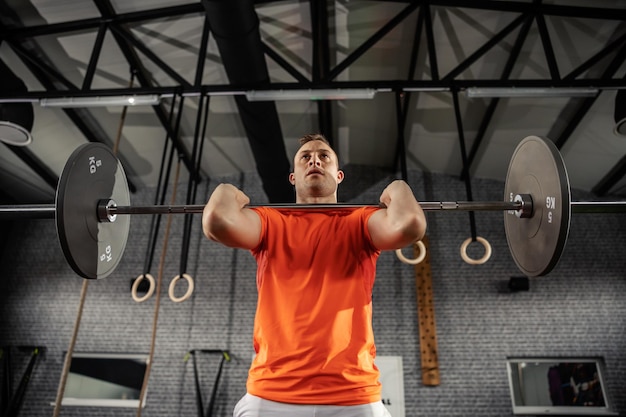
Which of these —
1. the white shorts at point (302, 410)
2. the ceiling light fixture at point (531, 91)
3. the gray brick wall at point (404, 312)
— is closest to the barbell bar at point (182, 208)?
the white shorts at point (302, 410)

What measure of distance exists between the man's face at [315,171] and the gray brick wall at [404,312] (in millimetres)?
4247

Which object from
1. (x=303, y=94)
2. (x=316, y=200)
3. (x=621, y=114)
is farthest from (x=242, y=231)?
(x=621, y=114)

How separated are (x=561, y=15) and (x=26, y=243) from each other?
698 centimetres

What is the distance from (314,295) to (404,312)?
4536 mm

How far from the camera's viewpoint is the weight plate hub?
4.95 feet

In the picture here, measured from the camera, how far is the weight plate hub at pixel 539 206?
1508 millimetres

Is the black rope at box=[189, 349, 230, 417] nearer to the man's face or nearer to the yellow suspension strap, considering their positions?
the yellow suspension strap

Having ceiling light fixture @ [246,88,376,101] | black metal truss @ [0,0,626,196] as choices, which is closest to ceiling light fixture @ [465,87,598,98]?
black metal truss @ [0,0,626,196]

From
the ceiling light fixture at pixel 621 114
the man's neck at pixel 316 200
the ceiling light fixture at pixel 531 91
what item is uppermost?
the ceiling light fixture at pixel 531 91

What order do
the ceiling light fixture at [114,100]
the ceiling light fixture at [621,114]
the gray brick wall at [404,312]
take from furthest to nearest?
1. the gray brick wall at [404,312]
2. the ceiling light fixture at [114,100]
3. the ceiling light fixture at [621,114]

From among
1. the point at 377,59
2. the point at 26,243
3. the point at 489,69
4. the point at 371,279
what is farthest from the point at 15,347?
the point at 489,69

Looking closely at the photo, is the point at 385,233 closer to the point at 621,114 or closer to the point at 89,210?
the point at 89,210

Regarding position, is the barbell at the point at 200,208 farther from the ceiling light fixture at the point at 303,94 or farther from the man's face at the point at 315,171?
the ceiling light fixture at the point at 303,94

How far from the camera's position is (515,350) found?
5266 millimetres
